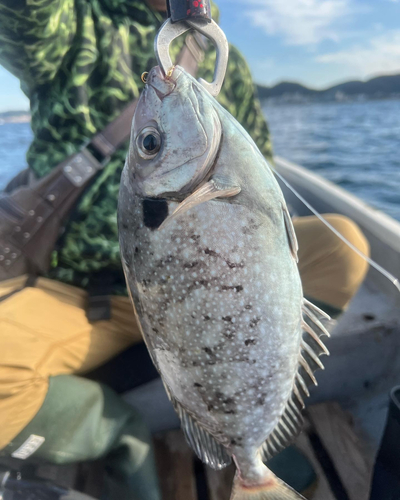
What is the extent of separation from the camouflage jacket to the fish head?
26.9 inches

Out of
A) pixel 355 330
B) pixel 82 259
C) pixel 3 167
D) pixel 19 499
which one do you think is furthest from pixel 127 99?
pixel 3 167

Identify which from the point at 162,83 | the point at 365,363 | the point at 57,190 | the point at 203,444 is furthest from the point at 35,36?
the point at 365,363

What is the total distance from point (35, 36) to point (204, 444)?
4.62ft

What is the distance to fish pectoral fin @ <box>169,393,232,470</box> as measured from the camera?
115 centimetres

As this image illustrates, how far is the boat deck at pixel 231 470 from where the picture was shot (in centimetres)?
168

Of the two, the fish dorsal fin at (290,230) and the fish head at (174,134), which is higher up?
the fish head at (174,134)

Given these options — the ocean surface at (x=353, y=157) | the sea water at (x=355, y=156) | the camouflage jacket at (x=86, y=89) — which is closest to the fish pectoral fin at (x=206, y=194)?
the camouflage jacket at (x=86, y=89)

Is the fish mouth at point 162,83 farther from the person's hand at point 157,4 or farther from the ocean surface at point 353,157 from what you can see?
the ocean surface at point 353,157

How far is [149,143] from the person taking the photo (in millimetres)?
833

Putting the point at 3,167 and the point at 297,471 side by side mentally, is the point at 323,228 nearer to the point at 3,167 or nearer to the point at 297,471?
the point at 297,471

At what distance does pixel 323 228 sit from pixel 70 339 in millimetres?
1374

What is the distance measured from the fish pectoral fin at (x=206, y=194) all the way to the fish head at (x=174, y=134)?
36mm

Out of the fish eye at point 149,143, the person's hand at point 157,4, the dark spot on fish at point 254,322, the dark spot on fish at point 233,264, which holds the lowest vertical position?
the dark spot on fish at point 254,322

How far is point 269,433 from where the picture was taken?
112 centimetres
